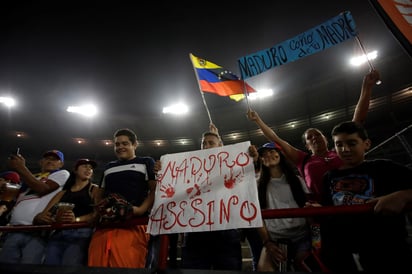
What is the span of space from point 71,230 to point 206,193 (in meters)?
1.51

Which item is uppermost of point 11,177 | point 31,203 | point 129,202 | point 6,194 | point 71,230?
point 11,177

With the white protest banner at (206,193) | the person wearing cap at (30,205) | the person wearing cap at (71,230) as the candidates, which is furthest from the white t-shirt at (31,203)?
the white protest banner at (206,193)

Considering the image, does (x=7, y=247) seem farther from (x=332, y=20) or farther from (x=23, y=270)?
(x=332, y=20)

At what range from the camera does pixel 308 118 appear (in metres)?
12.7

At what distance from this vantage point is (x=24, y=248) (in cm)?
233

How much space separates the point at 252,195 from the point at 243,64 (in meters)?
2.64

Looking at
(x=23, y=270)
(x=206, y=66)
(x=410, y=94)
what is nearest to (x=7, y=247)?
(x=23, y=270)

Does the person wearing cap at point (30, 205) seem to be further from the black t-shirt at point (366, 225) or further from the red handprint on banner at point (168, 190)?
the black t-shirt at point (366, 225)

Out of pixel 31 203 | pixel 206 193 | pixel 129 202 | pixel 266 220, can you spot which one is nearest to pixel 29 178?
pixel 31 203

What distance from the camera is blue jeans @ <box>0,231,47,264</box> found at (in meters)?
2.27

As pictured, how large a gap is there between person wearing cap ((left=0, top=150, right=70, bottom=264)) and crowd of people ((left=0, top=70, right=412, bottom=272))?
0.01 metres

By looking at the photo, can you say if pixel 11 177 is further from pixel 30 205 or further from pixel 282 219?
pixel 282 219

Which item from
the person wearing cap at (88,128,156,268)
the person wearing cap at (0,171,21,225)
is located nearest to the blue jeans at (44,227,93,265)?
the person wearing cap at (88,128,156,268)

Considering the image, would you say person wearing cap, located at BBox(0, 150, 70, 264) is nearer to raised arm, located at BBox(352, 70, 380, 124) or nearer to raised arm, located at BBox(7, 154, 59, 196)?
raised arm, located at BBox(7, 154, 59, 196)
